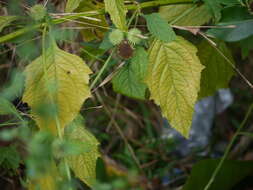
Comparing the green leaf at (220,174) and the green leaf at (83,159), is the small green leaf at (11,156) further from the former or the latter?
the green leaf at (220,174)

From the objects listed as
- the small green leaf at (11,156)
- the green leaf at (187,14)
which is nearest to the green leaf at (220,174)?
the green leaf at (187,14)

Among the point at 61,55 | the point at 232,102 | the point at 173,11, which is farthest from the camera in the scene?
the point at 232,102

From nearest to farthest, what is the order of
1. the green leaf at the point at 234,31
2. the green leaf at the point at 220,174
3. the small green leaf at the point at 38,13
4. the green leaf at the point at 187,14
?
the small green leaf at the point at 38,13
the green leaf at the point at 234,31
the green leaf at the point at 187,14
the green leaf at the point at 220,174

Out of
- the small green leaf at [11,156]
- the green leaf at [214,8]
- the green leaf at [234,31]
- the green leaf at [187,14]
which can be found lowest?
the small green leaf at [11,156]

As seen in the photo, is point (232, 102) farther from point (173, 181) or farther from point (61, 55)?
point (61, 55)

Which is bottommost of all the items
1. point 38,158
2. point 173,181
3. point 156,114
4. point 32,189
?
point 173,181

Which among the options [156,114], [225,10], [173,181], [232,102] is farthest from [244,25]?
[232,102]
